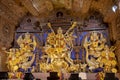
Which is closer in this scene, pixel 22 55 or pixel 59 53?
pixel 59 53

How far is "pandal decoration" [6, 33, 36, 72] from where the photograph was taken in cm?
636

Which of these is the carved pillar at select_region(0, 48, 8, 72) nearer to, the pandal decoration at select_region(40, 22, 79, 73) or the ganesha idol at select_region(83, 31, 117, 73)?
the pandal decoration at select_region(40, 22, 79, 73)

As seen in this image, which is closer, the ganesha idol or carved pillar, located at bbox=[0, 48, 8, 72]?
the ganesha idol

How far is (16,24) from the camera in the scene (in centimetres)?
727

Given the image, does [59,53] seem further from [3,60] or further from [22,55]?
[3,60]

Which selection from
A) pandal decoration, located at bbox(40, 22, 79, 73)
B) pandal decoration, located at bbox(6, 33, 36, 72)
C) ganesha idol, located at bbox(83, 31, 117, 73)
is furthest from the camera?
pandal decoration, located at bbox(6, 33, 36, 72)

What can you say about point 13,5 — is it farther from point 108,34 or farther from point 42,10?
point 108,34

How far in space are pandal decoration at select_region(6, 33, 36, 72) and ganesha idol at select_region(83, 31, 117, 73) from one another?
1837 mm

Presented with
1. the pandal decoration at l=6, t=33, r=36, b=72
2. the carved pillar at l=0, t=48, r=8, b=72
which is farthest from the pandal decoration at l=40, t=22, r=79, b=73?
the carved pillar at l=0, t=48, r=8, b=72

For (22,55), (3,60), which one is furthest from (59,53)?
(3,60)

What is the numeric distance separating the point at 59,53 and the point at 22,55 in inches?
48.2

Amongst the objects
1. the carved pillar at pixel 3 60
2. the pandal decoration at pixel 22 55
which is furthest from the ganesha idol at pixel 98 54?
the carved pillar at pixel 3 60

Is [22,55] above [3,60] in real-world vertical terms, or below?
above

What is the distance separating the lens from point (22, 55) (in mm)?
6547
